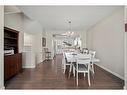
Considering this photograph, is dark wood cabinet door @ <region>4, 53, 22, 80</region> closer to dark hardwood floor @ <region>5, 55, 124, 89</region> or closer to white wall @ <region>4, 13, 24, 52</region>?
dark hardwood floor @ <region>5, 55, 124, 89</region>

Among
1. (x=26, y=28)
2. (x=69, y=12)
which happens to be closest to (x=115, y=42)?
(x=69, y=12)

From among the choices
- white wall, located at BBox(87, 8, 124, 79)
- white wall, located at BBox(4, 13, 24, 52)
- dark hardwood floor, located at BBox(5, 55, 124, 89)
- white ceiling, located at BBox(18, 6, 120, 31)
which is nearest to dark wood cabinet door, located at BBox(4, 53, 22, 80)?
dark hardwood floor, located at BBox(5, 55, 124, 89)

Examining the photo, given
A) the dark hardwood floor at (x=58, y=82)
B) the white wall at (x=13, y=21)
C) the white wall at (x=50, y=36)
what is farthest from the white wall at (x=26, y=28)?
the white wall at (x=50, y=36)

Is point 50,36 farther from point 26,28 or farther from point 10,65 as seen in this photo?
point 10,65

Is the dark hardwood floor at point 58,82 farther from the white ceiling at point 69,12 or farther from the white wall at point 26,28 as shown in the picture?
the white ceiling at point 69,12

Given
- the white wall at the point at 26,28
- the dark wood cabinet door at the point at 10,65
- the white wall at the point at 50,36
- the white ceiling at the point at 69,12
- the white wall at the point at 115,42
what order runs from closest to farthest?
the dark wood cabinet door at the point at 10,65
the white wall at the point at 115,42
the white ceiling at the point at 69,12
the white wall at the point at 26,28
the white wall at the point at 50,36

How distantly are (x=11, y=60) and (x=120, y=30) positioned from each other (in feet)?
12.2

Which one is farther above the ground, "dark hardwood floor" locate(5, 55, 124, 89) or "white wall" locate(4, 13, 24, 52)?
"white wall" locate(4, 13, 24, 52)

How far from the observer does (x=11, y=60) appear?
436 cm

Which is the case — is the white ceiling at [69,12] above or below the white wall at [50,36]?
above

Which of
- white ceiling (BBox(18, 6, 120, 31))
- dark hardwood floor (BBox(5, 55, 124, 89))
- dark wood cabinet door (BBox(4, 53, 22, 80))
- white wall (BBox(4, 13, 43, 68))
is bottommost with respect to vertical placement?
dark hardwood floor (BBox(5, 55, 124, 89))
